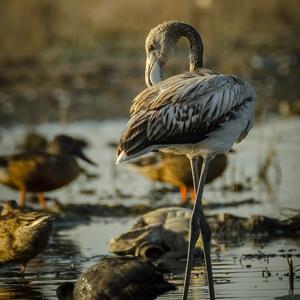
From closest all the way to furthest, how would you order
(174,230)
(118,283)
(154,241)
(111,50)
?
(118,283) < (154,241) < (174,230) < (111,50)

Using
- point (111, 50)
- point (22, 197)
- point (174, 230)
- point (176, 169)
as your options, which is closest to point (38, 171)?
point (22, 197)

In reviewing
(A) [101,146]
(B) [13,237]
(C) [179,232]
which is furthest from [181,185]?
(A) [101,146]

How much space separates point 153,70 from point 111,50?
19250 mm

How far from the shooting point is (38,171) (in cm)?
1260

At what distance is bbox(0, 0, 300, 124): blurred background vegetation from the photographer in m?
21.7

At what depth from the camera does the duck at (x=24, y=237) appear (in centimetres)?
916

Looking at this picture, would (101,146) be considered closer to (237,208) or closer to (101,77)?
(237,208)

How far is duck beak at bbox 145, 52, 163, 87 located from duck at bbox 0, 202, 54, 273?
1.73 metres

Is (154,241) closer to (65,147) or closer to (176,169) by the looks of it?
(176,169)

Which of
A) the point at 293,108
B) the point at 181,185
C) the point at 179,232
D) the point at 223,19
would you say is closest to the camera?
the point at 179,232

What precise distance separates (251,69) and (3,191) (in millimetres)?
10821

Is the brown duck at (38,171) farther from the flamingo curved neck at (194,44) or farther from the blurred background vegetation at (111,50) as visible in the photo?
the blurred background vegetation at (111,50)

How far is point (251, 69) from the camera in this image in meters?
24.0

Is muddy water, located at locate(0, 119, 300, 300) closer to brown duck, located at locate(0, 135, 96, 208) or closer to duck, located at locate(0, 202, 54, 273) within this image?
duck, located at locate(0, 202, 54, 273)
